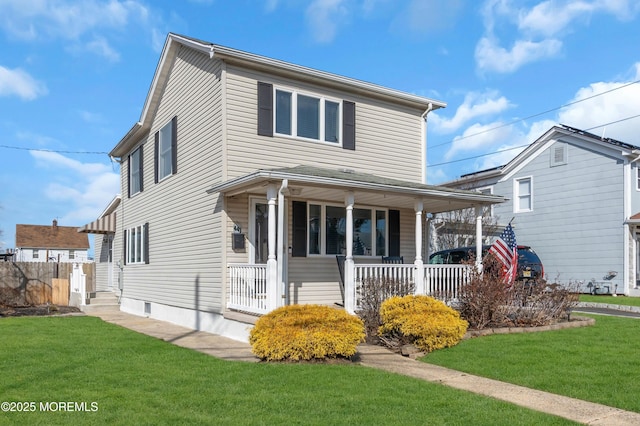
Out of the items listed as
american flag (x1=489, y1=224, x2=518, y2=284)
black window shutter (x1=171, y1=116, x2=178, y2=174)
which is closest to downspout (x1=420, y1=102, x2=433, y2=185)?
american flag (x1=489, y1=224, x2=518, y2=284)

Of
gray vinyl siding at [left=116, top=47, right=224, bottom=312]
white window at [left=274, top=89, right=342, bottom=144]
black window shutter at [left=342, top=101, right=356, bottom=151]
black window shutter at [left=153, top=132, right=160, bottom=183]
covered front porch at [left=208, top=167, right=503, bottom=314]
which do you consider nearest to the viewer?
covered front porch at [left=208, top=167, right=503, bottom=314]

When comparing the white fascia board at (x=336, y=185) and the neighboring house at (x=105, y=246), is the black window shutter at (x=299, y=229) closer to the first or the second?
the white fascia board at (x=336, y=185)

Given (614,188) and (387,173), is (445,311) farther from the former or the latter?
(614,188)

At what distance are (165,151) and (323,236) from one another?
5.61 m

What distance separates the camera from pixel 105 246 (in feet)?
72.8

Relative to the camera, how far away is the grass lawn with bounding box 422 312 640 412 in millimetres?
6309

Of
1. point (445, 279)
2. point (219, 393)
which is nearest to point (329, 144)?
point (445, 279)

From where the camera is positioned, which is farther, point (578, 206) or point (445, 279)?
point (578, 206)

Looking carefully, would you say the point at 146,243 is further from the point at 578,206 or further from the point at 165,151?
the point at 578,206

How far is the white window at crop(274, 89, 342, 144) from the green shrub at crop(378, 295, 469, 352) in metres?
4.84

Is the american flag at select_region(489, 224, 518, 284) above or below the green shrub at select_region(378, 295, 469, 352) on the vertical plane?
above

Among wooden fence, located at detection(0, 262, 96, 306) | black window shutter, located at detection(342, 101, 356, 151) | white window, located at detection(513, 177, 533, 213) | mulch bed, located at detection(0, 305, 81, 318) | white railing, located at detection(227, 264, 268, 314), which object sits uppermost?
black window shutter, located at detection(342, 101, 356, 151)

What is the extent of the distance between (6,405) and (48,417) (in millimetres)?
746

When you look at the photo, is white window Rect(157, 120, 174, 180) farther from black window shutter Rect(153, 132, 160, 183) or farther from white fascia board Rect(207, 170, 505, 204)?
white fascia board Rect(207, 170, 505, 204)
